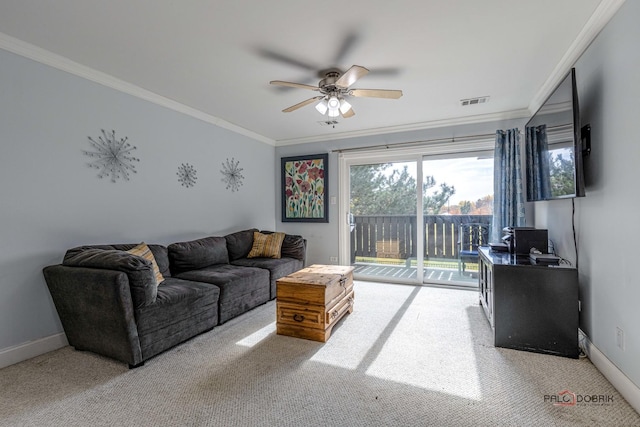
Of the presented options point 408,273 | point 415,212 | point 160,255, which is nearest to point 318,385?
point 160,255

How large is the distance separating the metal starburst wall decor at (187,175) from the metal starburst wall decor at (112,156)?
0.56 m

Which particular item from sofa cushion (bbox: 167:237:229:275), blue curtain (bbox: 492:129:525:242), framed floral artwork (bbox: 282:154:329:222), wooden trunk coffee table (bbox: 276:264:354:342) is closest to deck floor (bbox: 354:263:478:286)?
blue curtain (bbox: 492:129:525:242)

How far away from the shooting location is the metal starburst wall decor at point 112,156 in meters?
2.74

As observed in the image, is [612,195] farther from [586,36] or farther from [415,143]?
[415,143]

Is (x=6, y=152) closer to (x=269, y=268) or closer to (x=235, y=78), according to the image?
(x=235, y=78)

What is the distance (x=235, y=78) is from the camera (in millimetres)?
2840

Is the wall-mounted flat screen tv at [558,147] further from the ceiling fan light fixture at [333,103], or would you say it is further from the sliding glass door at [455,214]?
the ceiling fan light fixture at [333,103]

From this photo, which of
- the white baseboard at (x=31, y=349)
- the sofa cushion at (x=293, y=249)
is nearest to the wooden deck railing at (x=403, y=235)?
the sofa cushion at (x=293, y=249)

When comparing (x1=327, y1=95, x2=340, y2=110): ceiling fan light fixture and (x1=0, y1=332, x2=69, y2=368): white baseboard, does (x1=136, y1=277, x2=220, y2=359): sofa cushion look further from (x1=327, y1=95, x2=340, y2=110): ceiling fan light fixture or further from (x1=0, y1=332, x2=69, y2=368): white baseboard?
(x1=327, y1=95, x2=340, y2=110): ceiling fan light fixture

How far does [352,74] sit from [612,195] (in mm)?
1898

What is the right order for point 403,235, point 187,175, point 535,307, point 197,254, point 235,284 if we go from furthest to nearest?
point 403,235 < point 187,175 < point 197,254 < point 235,284 < point 535,307

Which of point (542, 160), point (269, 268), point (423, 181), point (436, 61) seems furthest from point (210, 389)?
point (423, 181)

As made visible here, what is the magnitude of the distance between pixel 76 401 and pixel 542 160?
390cm

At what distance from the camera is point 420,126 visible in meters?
4.34
